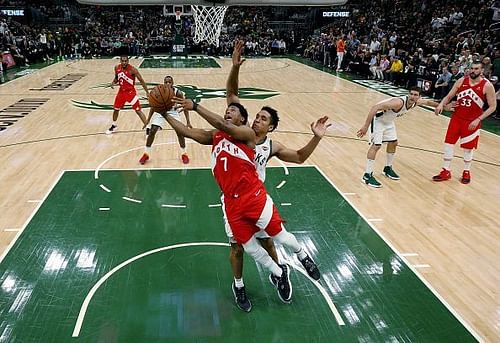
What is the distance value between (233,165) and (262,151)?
17.2 inches

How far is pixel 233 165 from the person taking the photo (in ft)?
12.9

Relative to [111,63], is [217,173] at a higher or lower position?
higher

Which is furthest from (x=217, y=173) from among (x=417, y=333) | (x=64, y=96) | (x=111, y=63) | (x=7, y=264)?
(x=111, y=63)

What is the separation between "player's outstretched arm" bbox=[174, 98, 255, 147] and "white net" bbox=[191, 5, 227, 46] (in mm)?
22318

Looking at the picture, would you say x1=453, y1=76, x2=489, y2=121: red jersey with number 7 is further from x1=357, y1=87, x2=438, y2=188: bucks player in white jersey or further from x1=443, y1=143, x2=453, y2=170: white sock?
x1=443, y1=143, x2=453, y2=170: white sock

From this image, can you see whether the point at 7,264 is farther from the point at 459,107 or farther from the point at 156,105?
the point at 459,107

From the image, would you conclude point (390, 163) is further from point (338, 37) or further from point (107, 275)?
point (338, 37)

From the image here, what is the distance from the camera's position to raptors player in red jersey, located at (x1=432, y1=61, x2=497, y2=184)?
7.41 meters

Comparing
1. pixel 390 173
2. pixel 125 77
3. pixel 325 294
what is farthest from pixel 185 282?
pixel 125 77

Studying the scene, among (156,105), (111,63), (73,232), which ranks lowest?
(111,63)

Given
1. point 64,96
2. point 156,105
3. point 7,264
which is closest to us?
point 156,105

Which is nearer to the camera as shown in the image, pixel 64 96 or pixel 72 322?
pixel 72 322

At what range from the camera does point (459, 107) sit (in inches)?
302

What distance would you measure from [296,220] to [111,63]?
73.1 ft
